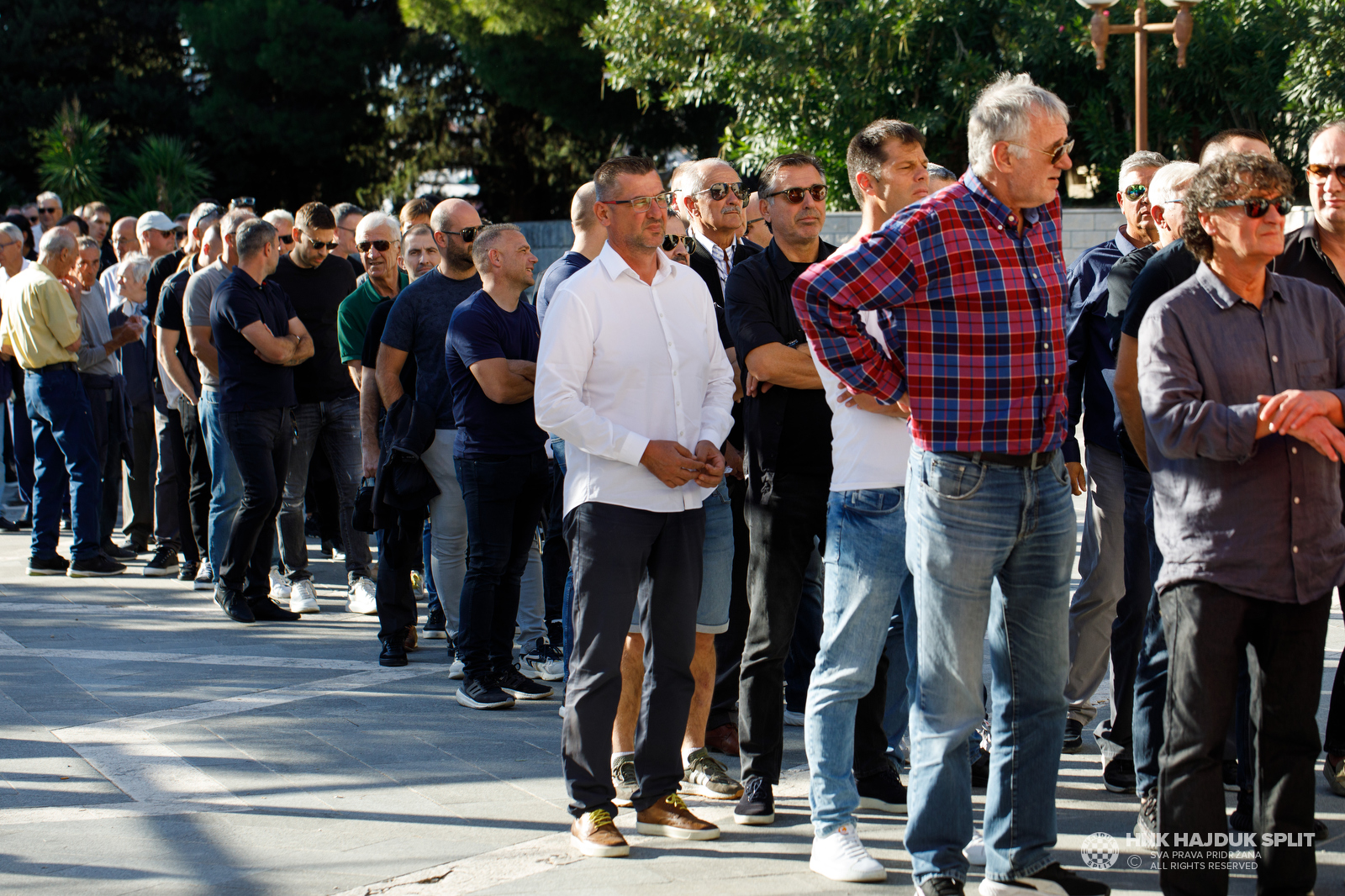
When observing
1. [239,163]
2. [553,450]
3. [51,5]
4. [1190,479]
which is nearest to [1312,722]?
[1190,479]

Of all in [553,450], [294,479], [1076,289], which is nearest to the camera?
[1076,289]

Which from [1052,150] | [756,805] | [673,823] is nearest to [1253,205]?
[1052,150]

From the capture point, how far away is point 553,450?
5.76 metres

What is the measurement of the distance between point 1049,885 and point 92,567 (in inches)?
284

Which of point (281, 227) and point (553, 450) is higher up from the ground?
point (281, 227)

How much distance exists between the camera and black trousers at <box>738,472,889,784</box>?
444 centimetres

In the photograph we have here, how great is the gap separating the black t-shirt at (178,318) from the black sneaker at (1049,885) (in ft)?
20.6

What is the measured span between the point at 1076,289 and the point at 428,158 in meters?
26.3

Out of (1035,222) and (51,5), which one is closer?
(1035,222)

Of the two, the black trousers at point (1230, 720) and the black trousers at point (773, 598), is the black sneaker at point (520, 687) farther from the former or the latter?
the black trousers at point (1230, 720)

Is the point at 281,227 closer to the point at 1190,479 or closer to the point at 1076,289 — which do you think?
the point at 1076,289

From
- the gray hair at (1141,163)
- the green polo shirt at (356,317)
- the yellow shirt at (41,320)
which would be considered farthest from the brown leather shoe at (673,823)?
the yellow shirt at (41,320)

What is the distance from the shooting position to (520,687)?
240 inches

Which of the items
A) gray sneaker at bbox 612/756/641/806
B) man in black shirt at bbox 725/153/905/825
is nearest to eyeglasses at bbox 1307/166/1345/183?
man in black shirt at bbox 725/153/905/825
